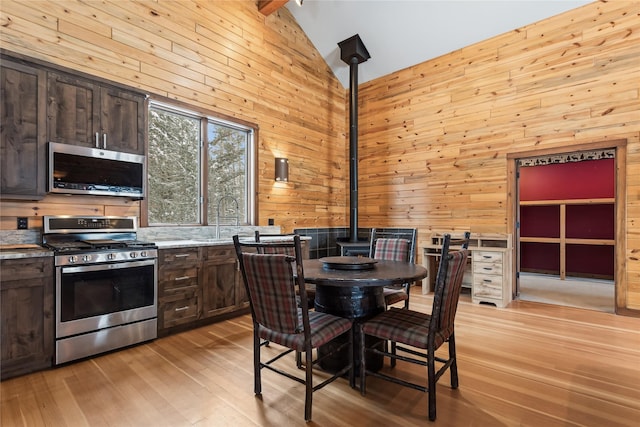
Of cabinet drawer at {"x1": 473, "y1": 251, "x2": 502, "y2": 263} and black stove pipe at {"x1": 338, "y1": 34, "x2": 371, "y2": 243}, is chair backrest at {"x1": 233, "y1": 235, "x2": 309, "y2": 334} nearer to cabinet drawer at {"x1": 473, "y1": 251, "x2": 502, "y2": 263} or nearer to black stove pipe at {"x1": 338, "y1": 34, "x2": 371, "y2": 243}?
cabinet drawer at {"x1": 473, "y1": 251, "x2": 502, "y2": 263}

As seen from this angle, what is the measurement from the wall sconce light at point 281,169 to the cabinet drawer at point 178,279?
2.04 m

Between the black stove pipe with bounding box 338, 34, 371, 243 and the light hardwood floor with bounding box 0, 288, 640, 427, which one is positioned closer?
the light hardwood floor with bounding box 0, 288, 640, 427

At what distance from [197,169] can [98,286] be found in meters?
1.92

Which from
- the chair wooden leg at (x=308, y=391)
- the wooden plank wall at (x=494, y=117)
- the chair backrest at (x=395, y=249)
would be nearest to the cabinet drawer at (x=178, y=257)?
the chair backrest at (x=395, y=249)

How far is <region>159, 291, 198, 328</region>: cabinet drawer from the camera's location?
311 centimetres

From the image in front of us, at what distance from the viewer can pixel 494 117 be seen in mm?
4727

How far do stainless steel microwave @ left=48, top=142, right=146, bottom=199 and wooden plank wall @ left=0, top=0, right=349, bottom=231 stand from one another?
18 cm

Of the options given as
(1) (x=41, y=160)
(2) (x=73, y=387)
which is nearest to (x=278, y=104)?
(1) (x=41, y=160)

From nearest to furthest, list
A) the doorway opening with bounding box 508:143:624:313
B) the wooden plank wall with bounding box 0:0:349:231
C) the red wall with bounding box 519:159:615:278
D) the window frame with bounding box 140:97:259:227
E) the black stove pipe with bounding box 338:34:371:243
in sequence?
the wooden plank wall with bounding box 0:0:349:231 → the window frame with bounding box 140:97:259:227 → the black stove pipe with bounding box 338:34:371:243 → the doorway opening with bounding box 508:143:624:313 → the red wall with bounding box 519:159:615:278

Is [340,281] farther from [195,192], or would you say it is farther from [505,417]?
[195,192]

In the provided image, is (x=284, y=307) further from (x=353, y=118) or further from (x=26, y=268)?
(x=353, y=118)

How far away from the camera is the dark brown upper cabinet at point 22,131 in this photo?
2.51 meters

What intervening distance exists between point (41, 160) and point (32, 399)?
6.02 feet

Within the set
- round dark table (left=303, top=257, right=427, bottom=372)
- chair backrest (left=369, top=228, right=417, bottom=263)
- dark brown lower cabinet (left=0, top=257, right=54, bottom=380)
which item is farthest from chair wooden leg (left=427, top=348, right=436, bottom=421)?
dark brown lower cabinet (left=0, top=257, right=54, bottom=380)
